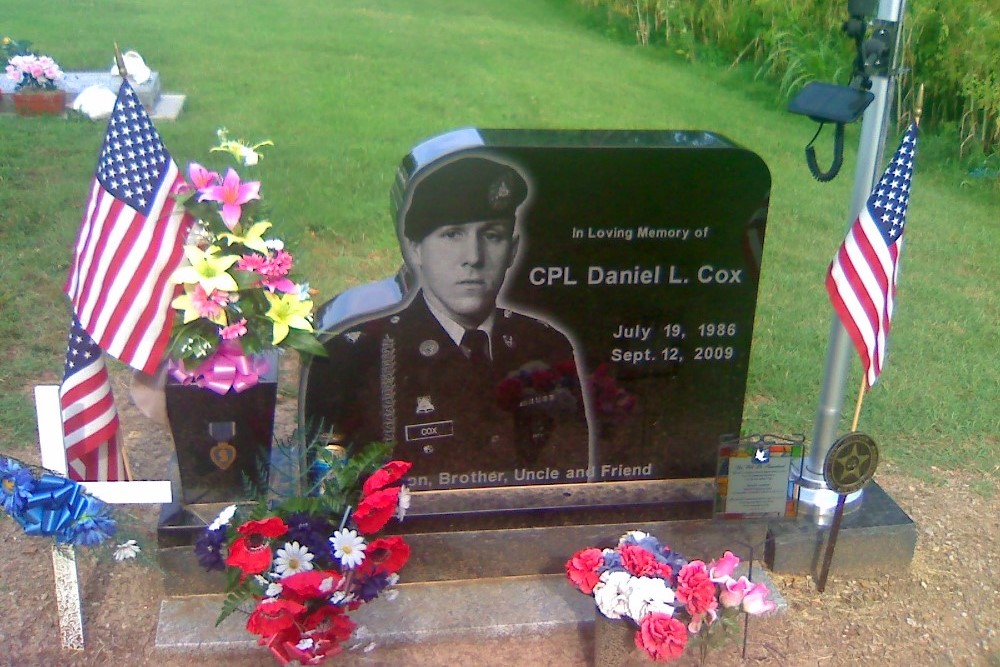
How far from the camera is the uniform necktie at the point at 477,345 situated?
3861 mm

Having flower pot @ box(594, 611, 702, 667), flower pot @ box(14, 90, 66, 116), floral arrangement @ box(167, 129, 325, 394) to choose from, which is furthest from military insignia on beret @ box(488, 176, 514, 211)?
flower pot @ box(14, 90, 66, 116)

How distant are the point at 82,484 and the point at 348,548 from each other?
0.96 metres

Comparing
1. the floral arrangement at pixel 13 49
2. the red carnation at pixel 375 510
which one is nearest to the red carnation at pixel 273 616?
the red carnation at pixel 375 510

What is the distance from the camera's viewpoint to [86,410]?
3910 millimetres

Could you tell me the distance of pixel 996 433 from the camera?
555 cm

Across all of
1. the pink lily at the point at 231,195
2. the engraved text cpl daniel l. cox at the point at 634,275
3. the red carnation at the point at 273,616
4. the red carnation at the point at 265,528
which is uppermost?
the pink lily at the point at 231,195

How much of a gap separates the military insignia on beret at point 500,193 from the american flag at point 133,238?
3.68 ft

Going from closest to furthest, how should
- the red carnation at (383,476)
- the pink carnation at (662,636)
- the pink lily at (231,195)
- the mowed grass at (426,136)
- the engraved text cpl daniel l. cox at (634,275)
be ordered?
1. the pink carnation at (662,636)
2. the red carnation at (383,476)
3. the pink lily at (231,195)
4. the engraved text cpl daniel l. cox at (634,275)
5. the mowed grass at (426,136)

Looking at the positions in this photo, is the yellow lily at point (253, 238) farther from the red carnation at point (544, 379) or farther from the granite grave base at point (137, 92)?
the granite grave base at point (137, 92)

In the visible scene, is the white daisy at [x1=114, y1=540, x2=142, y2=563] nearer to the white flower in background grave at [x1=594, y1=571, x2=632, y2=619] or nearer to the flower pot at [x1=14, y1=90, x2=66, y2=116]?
the white flower in background grave at [x1=594, y1=571, x2=632, y2=619]

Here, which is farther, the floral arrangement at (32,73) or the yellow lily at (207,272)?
the floral arrangement at (32,73)

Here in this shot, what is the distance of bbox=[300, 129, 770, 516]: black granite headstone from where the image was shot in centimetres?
370

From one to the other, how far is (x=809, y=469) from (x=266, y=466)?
2260 mm

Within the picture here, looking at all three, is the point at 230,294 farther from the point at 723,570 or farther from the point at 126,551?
the point at 723,570
